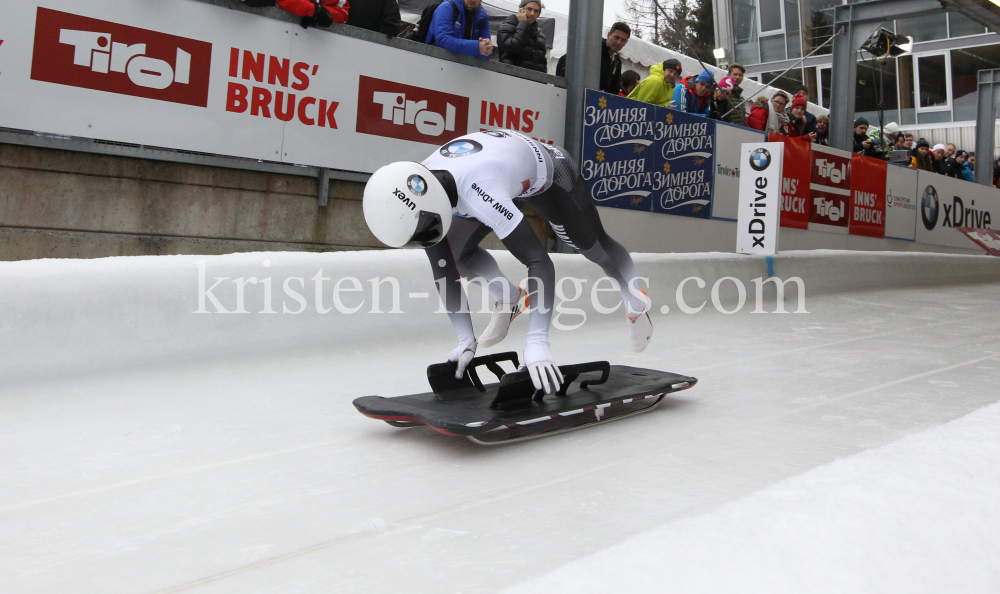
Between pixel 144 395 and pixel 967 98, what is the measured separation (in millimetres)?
24068

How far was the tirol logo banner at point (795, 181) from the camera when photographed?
844cm

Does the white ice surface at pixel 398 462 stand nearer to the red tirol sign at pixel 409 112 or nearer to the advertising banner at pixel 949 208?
the red tirol sign at pixel 409 112

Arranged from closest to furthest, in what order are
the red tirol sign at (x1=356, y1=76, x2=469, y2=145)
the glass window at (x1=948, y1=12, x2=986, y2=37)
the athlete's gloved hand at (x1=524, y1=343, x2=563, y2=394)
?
the athlete's gloved hand at (x1=524, y1=343, x2=563, y2=394)
the red tirol sign at (x1=356, y1=76, x2=469, y2=145)
the glass window at (x1=948, y1=12, x2=986, y2=37)

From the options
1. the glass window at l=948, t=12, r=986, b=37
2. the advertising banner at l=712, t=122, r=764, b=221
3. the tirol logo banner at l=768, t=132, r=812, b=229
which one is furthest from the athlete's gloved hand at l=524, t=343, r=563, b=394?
the glass window at l=948, t=12, r=986, b=37

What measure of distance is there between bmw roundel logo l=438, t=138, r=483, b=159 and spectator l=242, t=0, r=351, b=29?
9.04 feet

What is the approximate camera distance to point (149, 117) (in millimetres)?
4637

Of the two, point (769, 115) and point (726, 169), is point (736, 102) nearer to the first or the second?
point (769, 115)

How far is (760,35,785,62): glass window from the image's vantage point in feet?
78.4

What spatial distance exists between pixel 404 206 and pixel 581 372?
108cm

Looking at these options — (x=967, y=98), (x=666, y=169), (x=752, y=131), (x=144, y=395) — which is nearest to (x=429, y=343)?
(x=144, y=395)

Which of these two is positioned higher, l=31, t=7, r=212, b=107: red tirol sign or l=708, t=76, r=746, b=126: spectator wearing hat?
l=708, t=76, r=746, b=126: spectator wearing hat

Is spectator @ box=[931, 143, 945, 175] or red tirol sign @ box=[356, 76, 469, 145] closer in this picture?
red tirol sign @ box=[356, 76, 469, 145]

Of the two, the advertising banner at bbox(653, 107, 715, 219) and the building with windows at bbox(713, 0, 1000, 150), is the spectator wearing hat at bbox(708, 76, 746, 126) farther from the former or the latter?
the building with windows at bbox(713, 0, 1000, 150)

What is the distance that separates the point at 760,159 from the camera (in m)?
6.75
